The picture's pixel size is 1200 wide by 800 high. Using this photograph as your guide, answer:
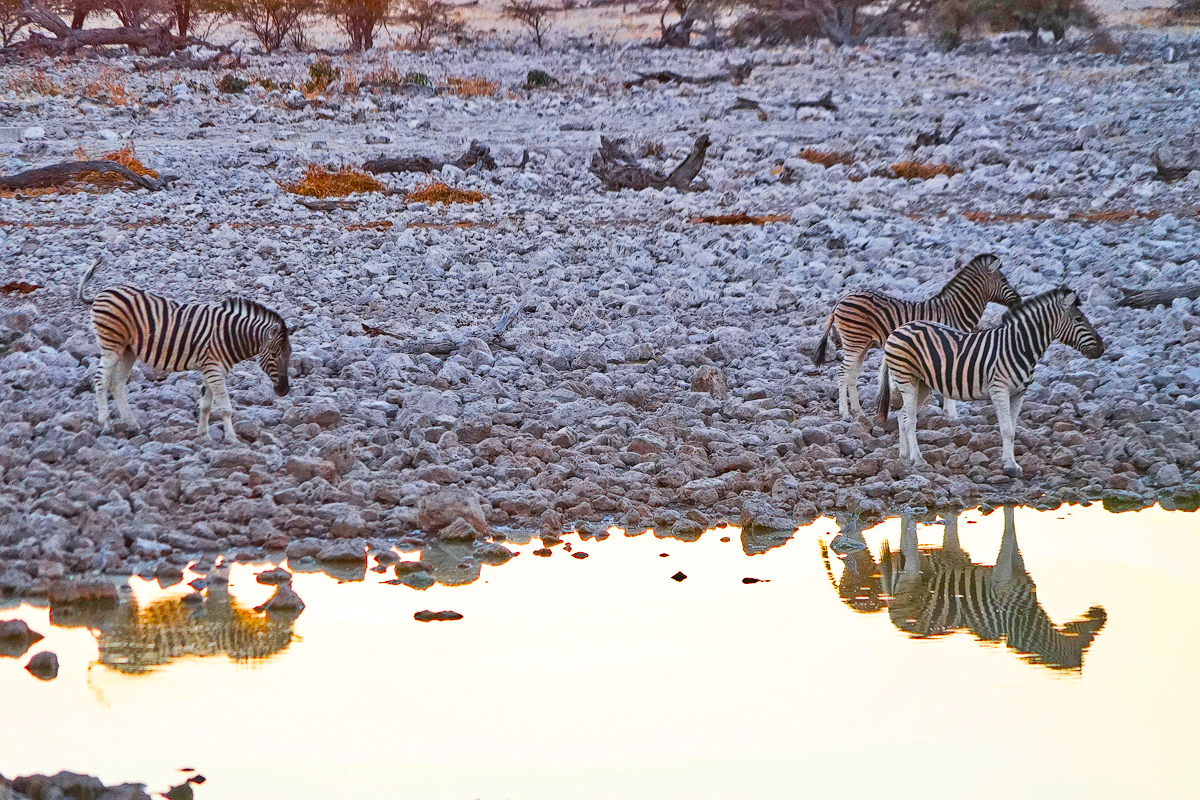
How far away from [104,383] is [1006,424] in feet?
16.2

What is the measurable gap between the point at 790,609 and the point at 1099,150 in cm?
1445

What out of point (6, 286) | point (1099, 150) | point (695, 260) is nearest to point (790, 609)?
point (695, 260)

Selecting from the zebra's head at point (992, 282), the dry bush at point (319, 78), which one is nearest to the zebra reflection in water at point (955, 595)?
the zebra's head at point (992, 282)

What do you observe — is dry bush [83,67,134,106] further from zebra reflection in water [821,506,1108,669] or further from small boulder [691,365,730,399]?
zebra reflection in water [821,506,1108,669]

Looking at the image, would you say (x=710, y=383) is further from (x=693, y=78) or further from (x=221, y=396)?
(x=693, y=78)

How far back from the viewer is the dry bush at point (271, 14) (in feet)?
117

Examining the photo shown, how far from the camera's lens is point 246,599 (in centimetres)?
638

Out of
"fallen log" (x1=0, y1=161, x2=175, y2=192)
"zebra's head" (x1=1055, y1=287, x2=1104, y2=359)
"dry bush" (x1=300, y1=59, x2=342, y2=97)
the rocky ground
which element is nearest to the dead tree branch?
"dry bush" (x1=300, y1=59, x2=342, y2=97)

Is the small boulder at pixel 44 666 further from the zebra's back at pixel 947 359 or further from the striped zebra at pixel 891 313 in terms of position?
the striped zebra at pixel 891 313

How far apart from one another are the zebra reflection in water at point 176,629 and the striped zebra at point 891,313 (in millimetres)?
4126

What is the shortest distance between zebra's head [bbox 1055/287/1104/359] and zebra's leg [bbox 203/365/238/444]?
461cm

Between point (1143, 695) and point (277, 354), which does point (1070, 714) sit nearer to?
point (1143, 695)

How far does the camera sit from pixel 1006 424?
26.9ft

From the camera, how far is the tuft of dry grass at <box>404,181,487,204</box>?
1638 cm
